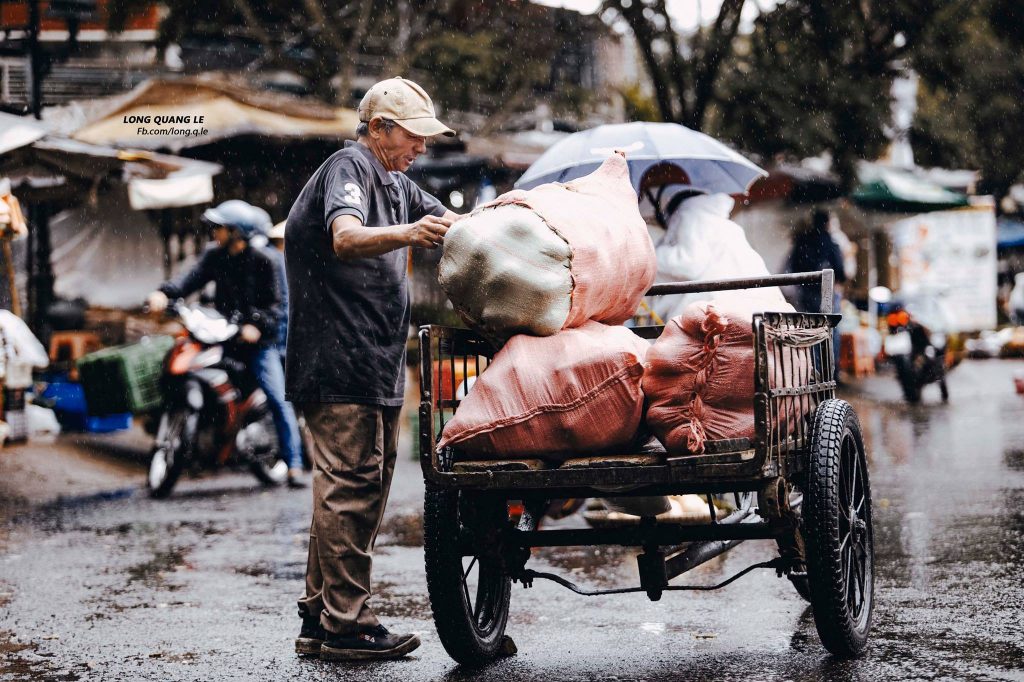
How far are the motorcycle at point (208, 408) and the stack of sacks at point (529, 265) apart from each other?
223 inches

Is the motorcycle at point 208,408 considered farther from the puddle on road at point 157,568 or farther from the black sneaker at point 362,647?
the black sneaker at point 362,647

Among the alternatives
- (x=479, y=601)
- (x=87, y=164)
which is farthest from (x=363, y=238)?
(x=87, y=164)

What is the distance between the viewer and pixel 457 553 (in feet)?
14.5

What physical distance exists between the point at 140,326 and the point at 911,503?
9.72 meters

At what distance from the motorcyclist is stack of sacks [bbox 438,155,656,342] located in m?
5.61

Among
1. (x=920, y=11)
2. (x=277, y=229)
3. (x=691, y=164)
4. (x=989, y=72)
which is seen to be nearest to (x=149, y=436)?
(x=277, y=229)

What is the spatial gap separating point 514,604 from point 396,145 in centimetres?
203

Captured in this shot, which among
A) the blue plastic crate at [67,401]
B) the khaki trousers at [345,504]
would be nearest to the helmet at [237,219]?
the blue plastic crate at [67,401]

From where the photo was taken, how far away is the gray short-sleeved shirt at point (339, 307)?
4.77 metres

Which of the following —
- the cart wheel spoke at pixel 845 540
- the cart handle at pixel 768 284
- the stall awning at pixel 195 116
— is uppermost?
the stall awning at pixel 195 116

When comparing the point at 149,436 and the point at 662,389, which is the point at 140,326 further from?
the point at 662,389

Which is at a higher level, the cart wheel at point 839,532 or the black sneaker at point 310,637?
the cart wheel at point 839,532

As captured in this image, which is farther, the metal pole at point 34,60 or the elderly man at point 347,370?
the metal pole at point 34,60

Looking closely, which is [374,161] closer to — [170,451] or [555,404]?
[555,404]
